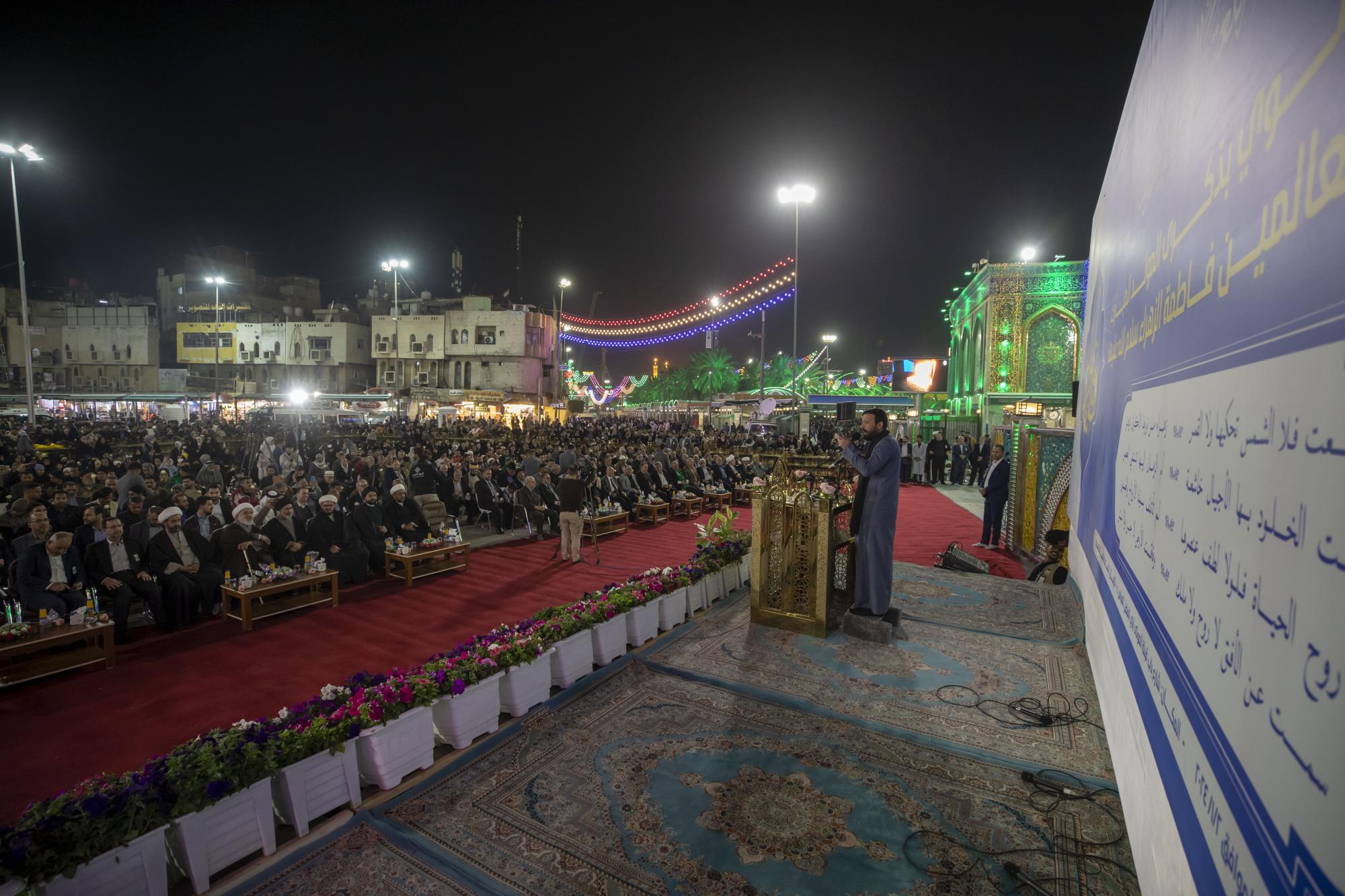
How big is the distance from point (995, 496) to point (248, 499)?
12814 millimetres

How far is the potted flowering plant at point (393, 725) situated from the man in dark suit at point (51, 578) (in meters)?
4.73

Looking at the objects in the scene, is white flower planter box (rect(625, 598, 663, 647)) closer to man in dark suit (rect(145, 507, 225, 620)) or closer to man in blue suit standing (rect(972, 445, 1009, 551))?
man in dark suit (rect(145, 507, 225, 620))

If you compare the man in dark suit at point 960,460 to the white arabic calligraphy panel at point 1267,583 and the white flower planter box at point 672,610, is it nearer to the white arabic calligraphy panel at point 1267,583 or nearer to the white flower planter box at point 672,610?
the white flower planter box at point 672,610

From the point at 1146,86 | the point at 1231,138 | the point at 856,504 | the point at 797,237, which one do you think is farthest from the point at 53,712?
the point at 797,237

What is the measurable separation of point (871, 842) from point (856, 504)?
353cm

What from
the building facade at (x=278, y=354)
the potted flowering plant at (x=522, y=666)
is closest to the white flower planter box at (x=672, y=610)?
the potted flowering plant at (x=522, y=666)

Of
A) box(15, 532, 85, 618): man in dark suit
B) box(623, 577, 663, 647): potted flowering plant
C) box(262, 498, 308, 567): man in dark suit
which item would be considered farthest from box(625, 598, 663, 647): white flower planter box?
box(15, 532, 85, 618): man in dark suit

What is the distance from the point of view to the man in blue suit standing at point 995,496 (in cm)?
1123

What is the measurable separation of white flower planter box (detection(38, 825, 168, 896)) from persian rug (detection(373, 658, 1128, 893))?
1017 mm

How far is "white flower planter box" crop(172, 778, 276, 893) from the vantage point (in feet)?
10.1

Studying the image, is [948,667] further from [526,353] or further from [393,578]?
[526,353]

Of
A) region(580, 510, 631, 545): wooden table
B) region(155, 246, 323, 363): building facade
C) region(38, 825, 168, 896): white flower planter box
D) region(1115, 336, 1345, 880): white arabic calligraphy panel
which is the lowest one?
region(580, 510, 631, 545): wooden table

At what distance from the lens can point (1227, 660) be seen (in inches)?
64.7

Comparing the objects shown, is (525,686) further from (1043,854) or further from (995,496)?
(995,496)
